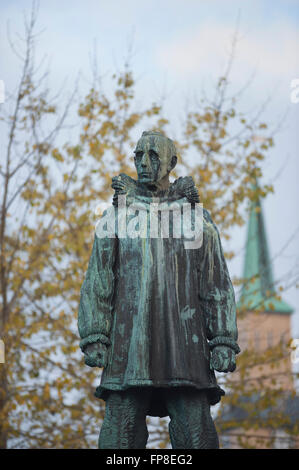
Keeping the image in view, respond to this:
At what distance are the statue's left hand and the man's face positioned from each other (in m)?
1.26

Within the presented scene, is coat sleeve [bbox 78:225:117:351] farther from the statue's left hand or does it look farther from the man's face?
the statue's left hand

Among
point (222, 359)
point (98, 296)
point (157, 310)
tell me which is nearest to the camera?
point (222, 359)

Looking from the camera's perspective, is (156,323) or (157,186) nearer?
(156,323)

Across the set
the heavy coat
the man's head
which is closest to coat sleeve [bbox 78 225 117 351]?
the heavy coat

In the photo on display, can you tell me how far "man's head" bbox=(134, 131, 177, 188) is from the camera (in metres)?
5.77

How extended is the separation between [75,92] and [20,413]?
5040 mm

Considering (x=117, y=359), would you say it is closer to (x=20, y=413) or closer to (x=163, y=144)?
(x=163, y=144)

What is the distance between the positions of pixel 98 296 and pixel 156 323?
44cm

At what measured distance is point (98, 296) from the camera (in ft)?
18.0

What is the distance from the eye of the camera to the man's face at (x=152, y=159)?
227 inches

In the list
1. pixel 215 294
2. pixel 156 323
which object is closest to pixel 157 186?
pixel 215 294

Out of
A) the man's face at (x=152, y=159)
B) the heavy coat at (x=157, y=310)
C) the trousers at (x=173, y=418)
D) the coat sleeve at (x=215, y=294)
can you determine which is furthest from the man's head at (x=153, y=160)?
the trousers at (x=173, y=418)

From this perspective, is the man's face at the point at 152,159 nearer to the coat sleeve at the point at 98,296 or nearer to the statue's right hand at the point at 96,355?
the coat sleeve at the point at 98,296

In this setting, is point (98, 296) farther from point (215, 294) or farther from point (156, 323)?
point (215, 294)
